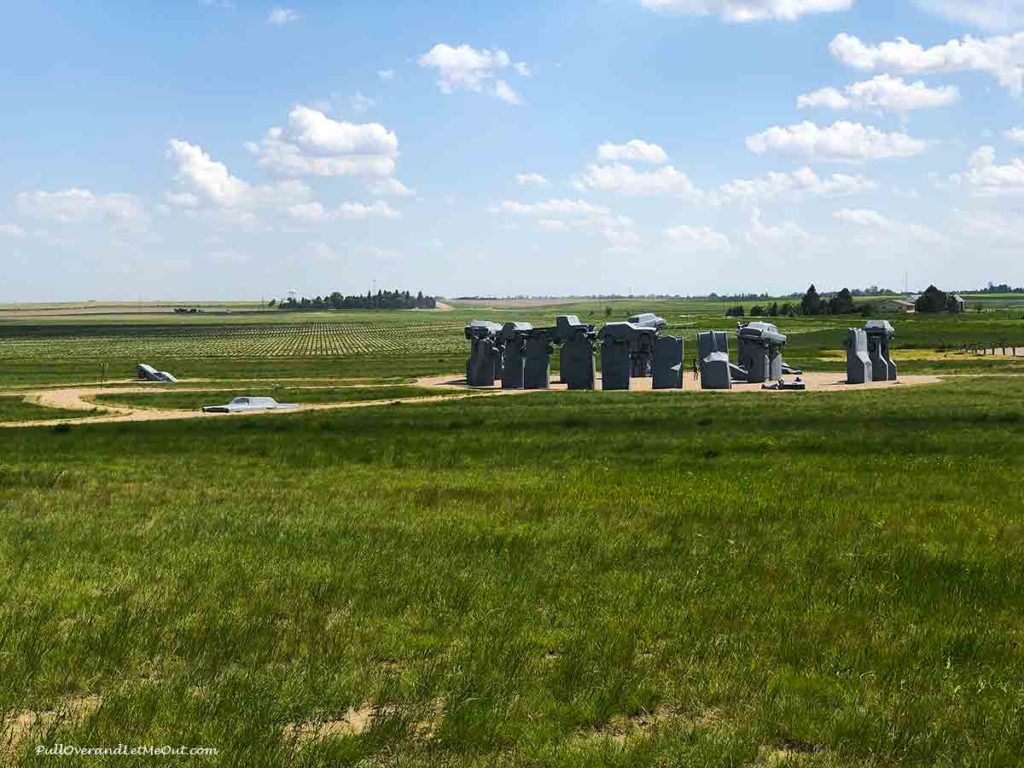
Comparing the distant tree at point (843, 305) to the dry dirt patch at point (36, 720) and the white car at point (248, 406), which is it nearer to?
Answer: the white car at point (248, 406)

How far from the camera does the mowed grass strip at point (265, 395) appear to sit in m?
46.3

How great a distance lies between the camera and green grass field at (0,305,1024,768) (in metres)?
7.38

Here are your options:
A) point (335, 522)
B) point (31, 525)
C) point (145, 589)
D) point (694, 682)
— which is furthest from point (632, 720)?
point (31, 525)

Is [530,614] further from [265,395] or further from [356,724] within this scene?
[265,395]

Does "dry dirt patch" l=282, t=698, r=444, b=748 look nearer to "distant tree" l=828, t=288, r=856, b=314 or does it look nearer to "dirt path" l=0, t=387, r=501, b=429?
"dirt path" l=0, t=387, r=501, b=429

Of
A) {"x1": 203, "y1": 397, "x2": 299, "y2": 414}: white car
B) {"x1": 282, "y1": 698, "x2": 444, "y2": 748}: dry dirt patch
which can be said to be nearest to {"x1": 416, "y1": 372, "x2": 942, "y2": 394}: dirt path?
{"x1": 203, "y1": 397, "x2": 299, "y2": 414}: white car

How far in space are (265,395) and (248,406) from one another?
760 centimetres

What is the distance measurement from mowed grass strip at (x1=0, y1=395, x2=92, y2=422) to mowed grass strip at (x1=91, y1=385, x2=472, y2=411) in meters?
3.52

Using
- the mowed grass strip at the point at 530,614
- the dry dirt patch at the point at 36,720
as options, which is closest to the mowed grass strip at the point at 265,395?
the mowed grass strip at the point at 530,614

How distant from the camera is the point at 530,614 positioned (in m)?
10.3

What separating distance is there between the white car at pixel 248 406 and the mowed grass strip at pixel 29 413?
17.0ft

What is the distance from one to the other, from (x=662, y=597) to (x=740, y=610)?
0.92 m

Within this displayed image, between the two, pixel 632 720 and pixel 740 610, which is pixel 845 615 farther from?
pixel 632 720

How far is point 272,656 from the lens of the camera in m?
9.01
